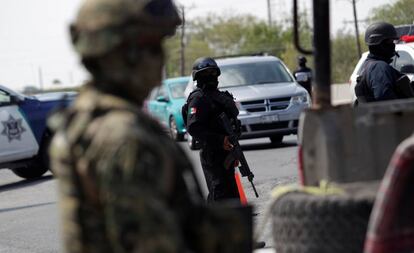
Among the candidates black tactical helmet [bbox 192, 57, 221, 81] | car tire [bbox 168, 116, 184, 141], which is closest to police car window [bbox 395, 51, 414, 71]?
black tactical helmet [bbox 192, 57, 221, 81]

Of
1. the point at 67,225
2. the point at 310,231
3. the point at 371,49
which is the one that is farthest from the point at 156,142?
the point at 371,49

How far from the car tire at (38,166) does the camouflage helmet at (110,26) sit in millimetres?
14720

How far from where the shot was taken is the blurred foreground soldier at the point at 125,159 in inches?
101

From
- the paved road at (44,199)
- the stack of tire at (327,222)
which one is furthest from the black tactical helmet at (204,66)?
the stack of tire at (327,222)

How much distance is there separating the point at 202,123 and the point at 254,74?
393 inches

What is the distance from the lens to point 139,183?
255cm

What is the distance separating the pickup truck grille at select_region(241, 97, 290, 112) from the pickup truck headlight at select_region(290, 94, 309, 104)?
0.09 meters

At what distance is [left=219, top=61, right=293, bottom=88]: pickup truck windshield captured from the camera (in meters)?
18.9

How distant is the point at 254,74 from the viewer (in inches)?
758

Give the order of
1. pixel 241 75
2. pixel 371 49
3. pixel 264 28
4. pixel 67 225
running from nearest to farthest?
pixel 67 225 → pixel 371 49 → pixel 241 75 → pixel 264 28

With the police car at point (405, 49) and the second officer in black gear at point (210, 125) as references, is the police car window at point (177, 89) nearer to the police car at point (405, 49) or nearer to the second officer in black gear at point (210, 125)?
the police car at point (405, 49)

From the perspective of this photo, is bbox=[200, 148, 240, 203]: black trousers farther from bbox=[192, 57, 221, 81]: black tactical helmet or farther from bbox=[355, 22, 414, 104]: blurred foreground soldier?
bbox=[355, 22, 414, 104]: blurred foreground soldier

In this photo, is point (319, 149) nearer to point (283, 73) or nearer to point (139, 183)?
point (139, 183)

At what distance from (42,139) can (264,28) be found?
82.5 metres
